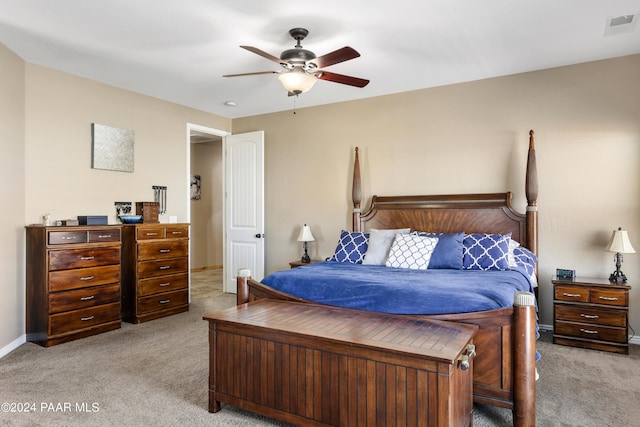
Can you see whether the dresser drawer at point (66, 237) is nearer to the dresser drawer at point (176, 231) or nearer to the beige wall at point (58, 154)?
the beige wall at point (58, 154)

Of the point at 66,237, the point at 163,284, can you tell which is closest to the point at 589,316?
the point at 163,284

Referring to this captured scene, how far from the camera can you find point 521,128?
4.09 m

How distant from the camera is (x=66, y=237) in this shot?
359 cm

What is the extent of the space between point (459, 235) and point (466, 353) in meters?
1.99

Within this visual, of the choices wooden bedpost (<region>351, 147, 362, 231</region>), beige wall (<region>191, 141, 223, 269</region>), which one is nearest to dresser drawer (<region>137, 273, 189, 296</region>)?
wooden bedpost (<region>351, 147, 362, 231</region>)

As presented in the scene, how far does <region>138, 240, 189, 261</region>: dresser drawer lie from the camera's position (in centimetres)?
425

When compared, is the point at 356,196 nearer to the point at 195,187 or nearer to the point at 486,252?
the point at 486,252

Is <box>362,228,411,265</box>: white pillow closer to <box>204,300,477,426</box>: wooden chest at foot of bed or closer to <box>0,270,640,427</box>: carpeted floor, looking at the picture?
<box>204,300,477,426</box>: wooden chest at foot of bed

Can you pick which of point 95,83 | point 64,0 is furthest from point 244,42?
point 95,83

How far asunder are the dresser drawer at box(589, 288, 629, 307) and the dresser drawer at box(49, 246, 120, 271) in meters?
4.49

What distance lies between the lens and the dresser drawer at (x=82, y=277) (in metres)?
3.50

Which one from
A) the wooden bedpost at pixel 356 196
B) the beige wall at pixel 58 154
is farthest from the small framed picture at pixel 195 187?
the wooden bedpost at pixel 356 196

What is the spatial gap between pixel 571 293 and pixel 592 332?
358 millimetres

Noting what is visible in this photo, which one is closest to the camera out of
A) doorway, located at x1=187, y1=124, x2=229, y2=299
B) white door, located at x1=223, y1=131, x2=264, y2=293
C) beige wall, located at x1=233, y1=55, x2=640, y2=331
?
beige wall, located at x1=233, y1=55, x2=640, y2=331
